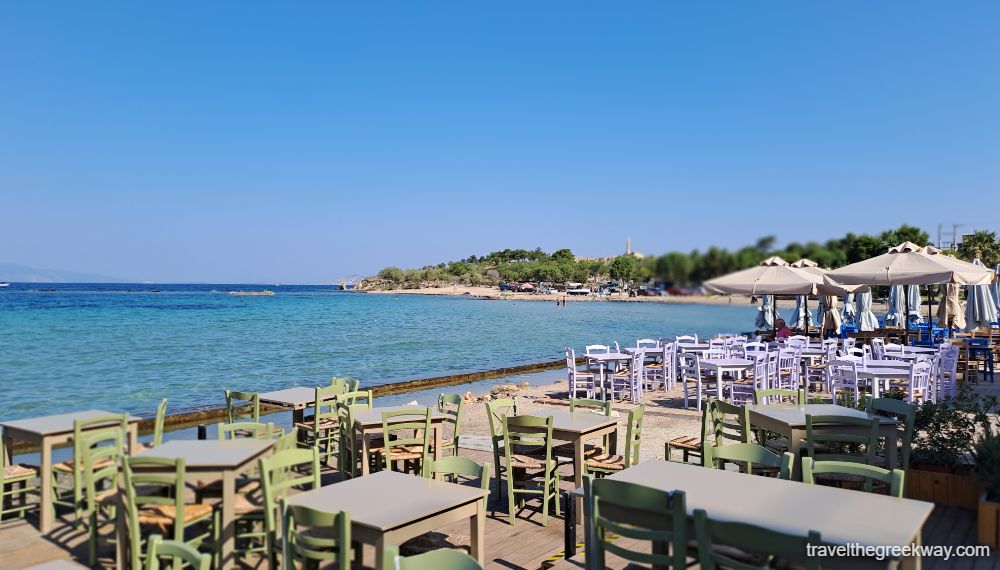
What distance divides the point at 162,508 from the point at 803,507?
14.2 ft

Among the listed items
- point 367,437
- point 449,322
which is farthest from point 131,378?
point 449,322

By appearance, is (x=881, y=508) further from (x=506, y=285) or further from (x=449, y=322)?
(x=506, y=285)

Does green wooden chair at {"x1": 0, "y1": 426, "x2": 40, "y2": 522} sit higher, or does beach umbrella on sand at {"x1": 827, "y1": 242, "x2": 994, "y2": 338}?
beach umbrella on sand at {"x1": 827, "y1": 242, "x2": 994, "y2": 338}

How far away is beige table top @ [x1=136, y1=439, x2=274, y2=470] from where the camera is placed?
15.5ft

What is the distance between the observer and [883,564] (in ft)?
9.93

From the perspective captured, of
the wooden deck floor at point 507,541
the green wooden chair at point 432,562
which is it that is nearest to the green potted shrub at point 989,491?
the wooden deck floor at point 507,541

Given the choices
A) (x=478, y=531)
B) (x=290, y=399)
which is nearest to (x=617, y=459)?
(x=478, y=531)

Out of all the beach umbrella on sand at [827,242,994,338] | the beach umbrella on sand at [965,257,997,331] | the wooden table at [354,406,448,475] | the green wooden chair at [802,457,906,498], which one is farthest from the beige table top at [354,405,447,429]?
the beach umbrella on sand at [965,257,997,331]

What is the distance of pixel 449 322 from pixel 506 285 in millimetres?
70716

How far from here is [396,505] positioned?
407 centimetres

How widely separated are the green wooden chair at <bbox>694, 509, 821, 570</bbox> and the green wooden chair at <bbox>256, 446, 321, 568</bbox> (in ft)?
7.52

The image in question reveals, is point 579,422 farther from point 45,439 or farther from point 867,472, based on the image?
point 45,439

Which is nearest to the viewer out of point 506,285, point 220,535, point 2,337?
point 220,535

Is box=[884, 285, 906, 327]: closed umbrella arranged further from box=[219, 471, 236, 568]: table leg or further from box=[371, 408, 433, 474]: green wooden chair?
box=[219, 471, 236, 568]: table leg
